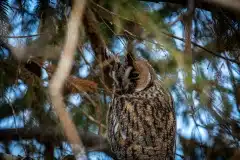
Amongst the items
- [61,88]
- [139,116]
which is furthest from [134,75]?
[61,88]

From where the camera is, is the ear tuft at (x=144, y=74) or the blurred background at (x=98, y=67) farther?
the ear tuft at (x=144, y=74)

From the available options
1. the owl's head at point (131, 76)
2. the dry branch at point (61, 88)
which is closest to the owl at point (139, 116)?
the owl's head at point (131, 76)

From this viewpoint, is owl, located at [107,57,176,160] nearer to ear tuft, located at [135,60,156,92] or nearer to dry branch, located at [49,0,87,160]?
ear tuft, located at [135,60,156,92]

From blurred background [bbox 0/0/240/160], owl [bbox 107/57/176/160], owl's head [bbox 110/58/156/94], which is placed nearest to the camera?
blurred background [bbox 0/0/240/160]

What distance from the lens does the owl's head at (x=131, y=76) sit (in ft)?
9.66

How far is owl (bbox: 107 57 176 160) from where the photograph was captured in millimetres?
2822

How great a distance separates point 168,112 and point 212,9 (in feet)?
2.45

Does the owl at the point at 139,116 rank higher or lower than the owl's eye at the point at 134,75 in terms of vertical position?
lower

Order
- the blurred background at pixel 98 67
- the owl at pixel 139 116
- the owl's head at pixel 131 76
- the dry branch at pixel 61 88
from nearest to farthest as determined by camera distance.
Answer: the dry branch at pixel 61 88, the blurred background at pixel 98 67, the owl at pixel 139 116, the owl's head at pixel 131 76

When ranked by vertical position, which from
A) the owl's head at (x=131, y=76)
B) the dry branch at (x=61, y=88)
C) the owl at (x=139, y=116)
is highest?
the owl's head at (x=131, y=76)

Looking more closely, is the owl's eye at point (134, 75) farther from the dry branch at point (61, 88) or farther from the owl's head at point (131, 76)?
the dry branch at point (61, 88)

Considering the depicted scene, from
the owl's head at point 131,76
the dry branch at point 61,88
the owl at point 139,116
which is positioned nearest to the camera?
the dry branch at point 61,88

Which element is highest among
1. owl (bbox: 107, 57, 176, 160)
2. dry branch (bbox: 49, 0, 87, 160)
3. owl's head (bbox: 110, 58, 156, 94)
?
owl's head (bbox: 110, 58, 156, 94)

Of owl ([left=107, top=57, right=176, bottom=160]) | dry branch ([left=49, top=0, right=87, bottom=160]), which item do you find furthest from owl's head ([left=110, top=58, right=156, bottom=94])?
dry branch ([left=49, top=0, right=87, bottom=160])
